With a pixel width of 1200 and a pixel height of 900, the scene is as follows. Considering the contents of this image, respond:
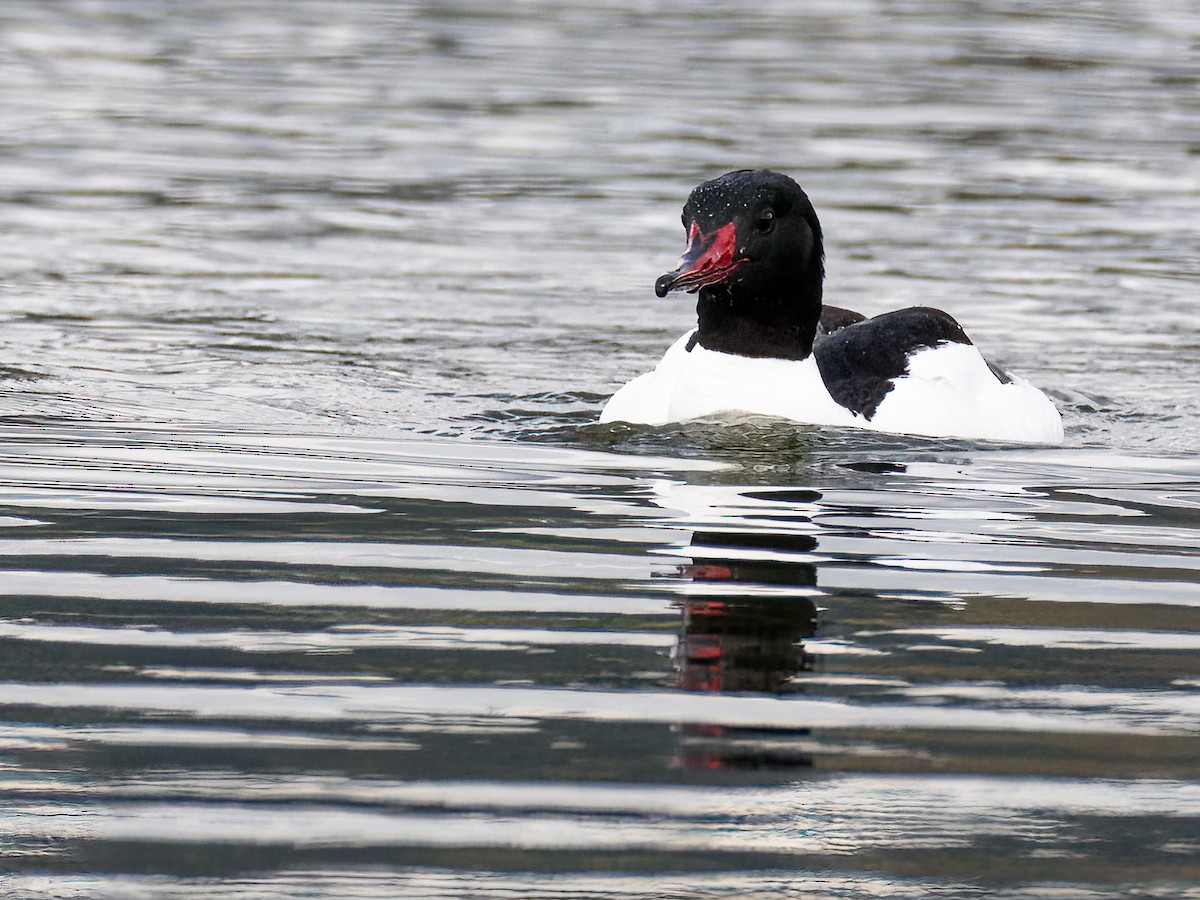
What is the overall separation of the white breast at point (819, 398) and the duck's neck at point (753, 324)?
44 millimetres

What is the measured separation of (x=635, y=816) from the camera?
3490 mm

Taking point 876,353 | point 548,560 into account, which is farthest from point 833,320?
point 548,560

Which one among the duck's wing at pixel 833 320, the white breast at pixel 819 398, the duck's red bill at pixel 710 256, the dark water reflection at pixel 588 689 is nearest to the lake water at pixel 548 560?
the dark water reflection at pixel 588 689

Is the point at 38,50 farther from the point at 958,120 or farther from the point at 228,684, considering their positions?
the point at 228,684

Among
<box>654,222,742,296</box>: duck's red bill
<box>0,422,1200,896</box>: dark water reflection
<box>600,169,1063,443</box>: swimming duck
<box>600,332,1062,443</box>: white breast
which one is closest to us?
<box>0,422,1200,896</box>: dark water reflection

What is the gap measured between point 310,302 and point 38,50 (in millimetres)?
13709

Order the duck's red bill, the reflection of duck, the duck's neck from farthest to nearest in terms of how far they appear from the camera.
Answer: the duck's neck, the duck's red bill, the reflection of duck

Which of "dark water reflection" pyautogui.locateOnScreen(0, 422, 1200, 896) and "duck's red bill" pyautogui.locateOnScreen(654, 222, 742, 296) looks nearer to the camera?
"dark water reflection" pyautogui.locateOnScreen(0, 422, 1200, 896)

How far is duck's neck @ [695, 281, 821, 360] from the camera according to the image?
27.7 feet

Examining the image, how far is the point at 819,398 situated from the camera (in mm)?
8344

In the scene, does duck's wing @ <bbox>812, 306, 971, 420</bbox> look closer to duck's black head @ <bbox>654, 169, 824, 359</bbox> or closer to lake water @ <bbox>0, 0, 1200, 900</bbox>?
duck's black head @ <bbox>654, 169, 824, 359</bbox>

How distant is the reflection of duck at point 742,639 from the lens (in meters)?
3.80

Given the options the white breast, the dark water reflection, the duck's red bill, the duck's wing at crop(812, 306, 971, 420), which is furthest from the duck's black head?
the dark water reflection

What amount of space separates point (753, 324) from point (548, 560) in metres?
3.07
